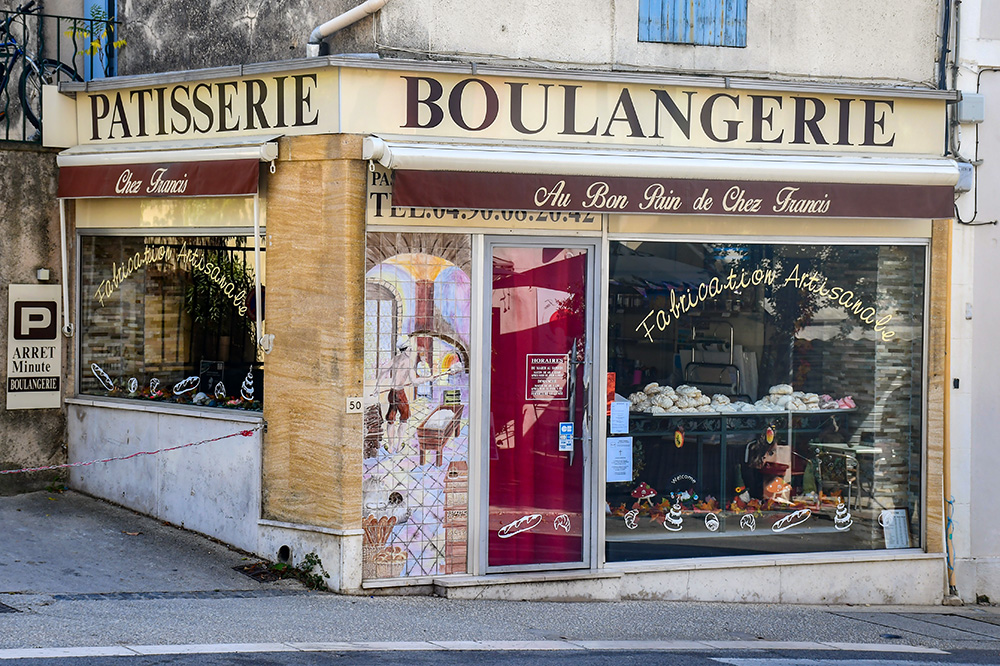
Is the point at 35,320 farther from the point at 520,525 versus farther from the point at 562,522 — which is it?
the point at 562,522

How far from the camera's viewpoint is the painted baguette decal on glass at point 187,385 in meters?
9.39

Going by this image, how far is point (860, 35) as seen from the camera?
30.4 feet

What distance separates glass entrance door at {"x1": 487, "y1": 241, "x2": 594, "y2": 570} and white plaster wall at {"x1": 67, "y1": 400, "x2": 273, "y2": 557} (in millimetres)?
1758

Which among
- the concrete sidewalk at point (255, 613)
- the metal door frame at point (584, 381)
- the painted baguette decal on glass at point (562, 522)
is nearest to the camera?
the concrete sidewalk at point (255, 613)

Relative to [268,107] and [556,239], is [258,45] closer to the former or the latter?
[268,107]

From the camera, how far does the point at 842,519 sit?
31.8ft

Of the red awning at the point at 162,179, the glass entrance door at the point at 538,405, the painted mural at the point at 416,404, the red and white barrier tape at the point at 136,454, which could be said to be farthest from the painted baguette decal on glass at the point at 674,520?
the red awning at the point at 162,179

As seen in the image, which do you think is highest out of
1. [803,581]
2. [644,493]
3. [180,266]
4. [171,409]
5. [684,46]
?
[684,46]

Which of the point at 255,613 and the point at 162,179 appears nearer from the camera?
the point at 255,613

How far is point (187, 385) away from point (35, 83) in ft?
9.67

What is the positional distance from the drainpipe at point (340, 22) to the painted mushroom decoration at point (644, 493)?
4.01 metres

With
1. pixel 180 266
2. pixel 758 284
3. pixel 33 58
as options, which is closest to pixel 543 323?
pixel 758 284

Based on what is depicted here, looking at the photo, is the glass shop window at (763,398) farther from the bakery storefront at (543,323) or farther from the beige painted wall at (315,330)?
the beige painted wall at (315,330)

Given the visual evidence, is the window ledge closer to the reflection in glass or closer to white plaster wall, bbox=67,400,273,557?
white plaster wall, bbox=67,400,273,557
